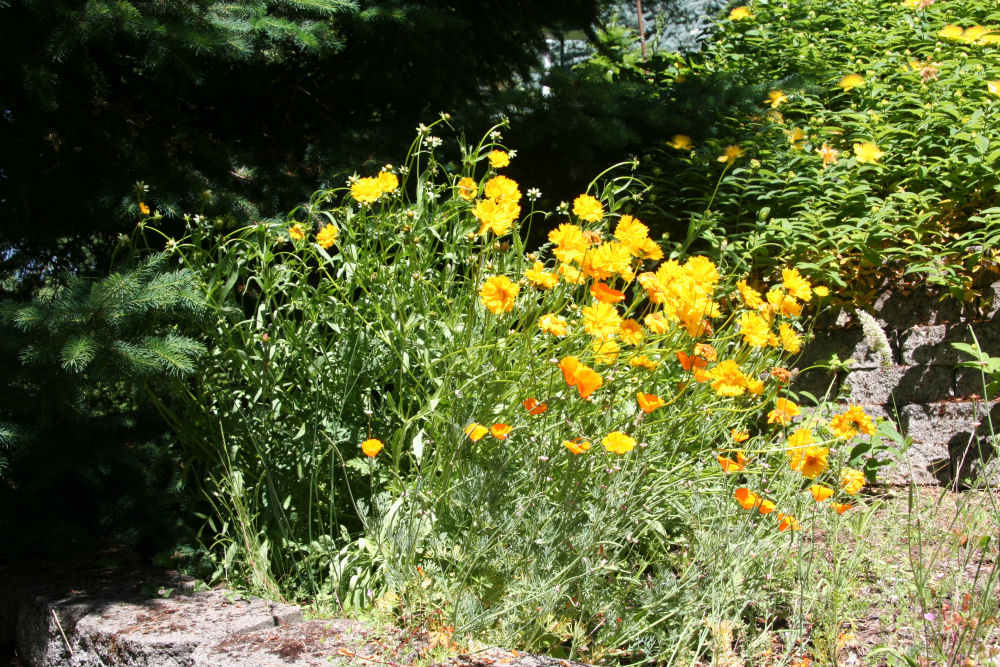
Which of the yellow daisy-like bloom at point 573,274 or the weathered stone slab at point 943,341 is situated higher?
the yellow daisy-like bloom at point 573,274

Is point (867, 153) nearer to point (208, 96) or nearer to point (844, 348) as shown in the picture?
point (844, 348)

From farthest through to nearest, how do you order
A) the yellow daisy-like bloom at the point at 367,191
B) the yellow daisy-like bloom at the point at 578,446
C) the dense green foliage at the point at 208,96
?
1. the dense green foliage at the point at 208,96
2. the yellow daisy-like bloom at the point at 367,191
3. the yellow daisy-like bloom at the point at 578,446

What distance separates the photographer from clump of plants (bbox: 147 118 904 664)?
5.98 ft

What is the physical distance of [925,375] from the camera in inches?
129

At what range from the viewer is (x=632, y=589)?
1.99 m

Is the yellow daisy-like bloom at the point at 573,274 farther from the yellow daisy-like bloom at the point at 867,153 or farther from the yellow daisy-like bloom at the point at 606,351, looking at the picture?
the yellow daisy-like bloom at the point at 867,153

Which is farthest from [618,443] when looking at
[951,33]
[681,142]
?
[951,33]

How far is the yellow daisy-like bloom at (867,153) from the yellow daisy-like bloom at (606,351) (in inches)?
82.9

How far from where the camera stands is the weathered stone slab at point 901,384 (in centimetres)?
326

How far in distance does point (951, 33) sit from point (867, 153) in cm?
149

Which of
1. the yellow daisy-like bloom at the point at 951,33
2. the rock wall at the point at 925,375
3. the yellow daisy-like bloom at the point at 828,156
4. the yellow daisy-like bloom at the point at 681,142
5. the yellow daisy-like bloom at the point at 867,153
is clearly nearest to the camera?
the rock wall at the point at 925,375

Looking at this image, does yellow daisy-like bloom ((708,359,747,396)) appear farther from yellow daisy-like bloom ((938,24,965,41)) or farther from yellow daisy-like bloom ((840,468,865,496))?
yellow daisy-like bloom ((938,24,965,41))

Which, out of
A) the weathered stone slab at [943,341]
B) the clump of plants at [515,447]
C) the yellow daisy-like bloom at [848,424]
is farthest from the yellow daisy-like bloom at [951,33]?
the yellow daisy-like bloom at [848,424]

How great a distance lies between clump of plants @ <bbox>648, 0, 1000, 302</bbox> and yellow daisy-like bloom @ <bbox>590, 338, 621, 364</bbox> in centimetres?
75
